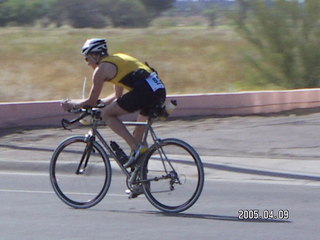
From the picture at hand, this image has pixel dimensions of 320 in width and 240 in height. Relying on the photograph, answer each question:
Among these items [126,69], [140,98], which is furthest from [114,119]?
[126,69]

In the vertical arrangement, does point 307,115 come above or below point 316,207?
below

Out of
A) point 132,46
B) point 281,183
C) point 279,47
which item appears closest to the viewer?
point 281,183

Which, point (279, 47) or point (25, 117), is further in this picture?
point (279, 47)

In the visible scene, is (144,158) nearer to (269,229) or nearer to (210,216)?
(210,216)

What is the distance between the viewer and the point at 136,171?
8250 millimetres

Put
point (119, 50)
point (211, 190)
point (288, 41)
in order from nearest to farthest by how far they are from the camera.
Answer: point (211, 190) → point (288, 41) → point (119, 50)

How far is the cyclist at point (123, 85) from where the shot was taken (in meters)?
8.08

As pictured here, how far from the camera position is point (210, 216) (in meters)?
8.09

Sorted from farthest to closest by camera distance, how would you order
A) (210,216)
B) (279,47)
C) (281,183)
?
(279,47) < (281,183) < (210,216)

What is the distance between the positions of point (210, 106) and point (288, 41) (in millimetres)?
4767

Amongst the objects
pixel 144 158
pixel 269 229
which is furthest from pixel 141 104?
pixel 269 229

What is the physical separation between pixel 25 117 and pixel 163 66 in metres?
13.2

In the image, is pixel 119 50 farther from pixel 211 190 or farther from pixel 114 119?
pixel 114 119
